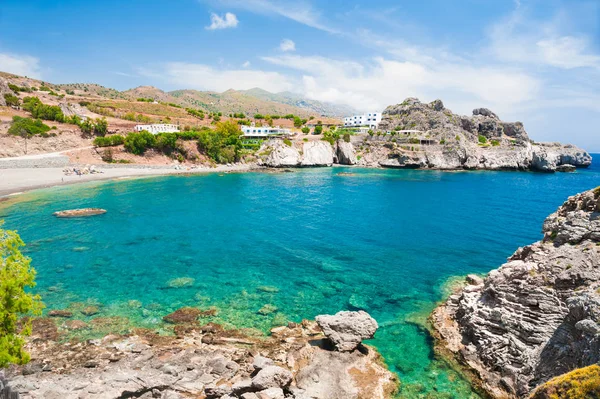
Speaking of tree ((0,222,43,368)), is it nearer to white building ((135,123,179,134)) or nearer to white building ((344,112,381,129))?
white building ((135,123,179,134))

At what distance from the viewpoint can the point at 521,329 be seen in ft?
55.1

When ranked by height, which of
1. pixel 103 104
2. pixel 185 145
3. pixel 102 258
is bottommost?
→ pixel 102 258

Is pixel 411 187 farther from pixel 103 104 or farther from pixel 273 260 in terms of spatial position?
pixel 103 104

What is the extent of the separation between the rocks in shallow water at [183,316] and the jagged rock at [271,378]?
8.96 metres

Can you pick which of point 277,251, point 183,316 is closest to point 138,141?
point 277,251

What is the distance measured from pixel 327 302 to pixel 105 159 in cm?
9234

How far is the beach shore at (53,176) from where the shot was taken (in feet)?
205

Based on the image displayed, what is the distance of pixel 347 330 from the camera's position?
18625 mm

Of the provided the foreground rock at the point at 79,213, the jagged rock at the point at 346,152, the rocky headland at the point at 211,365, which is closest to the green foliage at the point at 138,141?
the foreground rock at the point at 79,213

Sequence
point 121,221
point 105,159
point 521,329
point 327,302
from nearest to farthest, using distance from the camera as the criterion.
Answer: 1. point 521,329
2. point 327,302
3. point 121,221
4. point 105,159

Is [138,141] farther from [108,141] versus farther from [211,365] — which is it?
[211,365]

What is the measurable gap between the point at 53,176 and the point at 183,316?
7190 cm

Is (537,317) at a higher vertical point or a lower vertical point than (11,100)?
lower

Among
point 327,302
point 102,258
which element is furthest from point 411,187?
point 102,258
